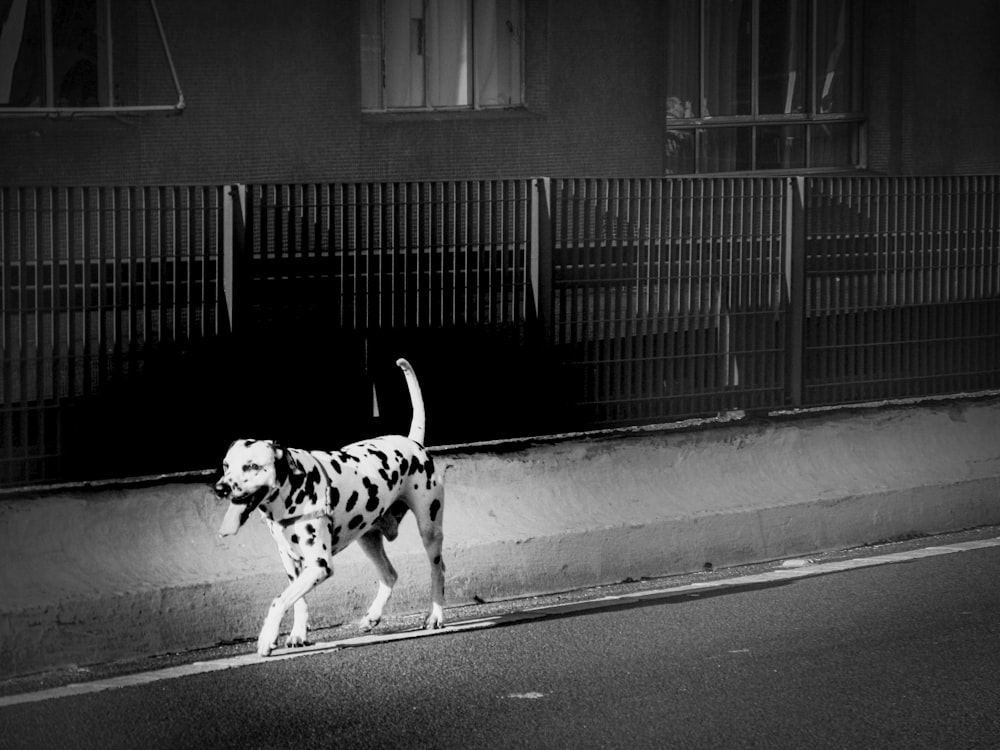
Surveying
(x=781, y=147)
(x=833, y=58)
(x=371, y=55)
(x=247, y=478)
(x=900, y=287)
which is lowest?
(x=247, y=478)

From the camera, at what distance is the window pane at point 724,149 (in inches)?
1040

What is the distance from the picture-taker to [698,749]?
609 centimetres

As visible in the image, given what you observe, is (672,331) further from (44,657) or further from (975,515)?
(44,657)

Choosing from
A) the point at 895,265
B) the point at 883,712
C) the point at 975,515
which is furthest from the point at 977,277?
the point at 883,712

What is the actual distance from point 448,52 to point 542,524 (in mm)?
15824

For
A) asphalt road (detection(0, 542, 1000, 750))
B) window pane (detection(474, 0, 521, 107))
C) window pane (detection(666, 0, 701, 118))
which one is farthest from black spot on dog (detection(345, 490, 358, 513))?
window pane (detection(666, 0, 701, 118))

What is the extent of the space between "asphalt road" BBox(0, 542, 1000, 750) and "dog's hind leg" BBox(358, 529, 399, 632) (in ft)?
0.79

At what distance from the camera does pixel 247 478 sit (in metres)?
6.91

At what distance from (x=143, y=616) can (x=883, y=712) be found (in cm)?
301

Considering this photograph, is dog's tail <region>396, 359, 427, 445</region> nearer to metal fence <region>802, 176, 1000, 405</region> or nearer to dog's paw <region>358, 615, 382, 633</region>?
dog's paw <region>358, 615, 382, 633</region>

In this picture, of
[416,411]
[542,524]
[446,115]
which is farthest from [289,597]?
[446,115]

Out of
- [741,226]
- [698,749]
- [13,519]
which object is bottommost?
[698,749]

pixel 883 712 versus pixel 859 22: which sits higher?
pixel 859 22

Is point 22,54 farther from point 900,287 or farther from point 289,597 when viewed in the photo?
point 289,597
